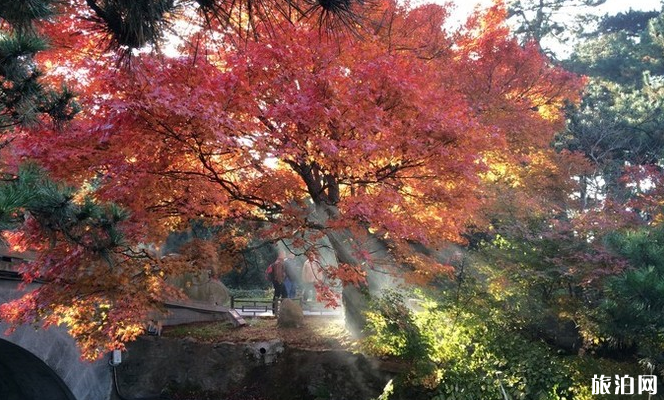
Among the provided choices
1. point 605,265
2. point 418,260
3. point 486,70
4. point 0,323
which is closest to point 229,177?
point 418,260

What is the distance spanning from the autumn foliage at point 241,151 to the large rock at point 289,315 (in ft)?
13.9

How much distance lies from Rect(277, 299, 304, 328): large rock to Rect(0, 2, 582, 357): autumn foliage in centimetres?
424

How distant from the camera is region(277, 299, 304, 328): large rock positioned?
13.2 m

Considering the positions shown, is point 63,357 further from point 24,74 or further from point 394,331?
point 24,74

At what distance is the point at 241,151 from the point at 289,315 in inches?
283

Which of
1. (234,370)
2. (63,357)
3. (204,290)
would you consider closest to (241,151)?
(63,357)

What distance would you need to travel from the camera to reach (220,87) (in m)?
6.69

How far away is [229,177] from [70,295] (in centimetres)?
311

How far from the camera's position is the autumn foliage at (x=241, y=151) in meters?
6.44

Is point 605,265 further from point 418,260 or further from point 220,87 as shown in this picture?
point 220,87

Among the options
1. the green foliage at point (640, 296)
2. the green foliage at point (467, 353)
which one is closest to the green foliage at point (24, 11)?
the green foliage at point (640, 296)

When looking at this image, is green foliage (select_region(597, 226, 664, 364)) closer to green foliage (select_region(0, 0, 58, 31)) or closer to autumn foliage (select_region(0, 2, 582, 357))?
autumn foliage (select_region(0, 2, 582, 357))

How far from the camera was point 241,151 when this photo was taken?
7.04 m

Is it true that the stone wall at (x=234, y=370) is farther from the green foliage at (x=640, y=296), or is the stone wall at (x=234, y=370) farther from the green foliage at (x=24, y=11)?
the green foliage at (x=24, y=11)
